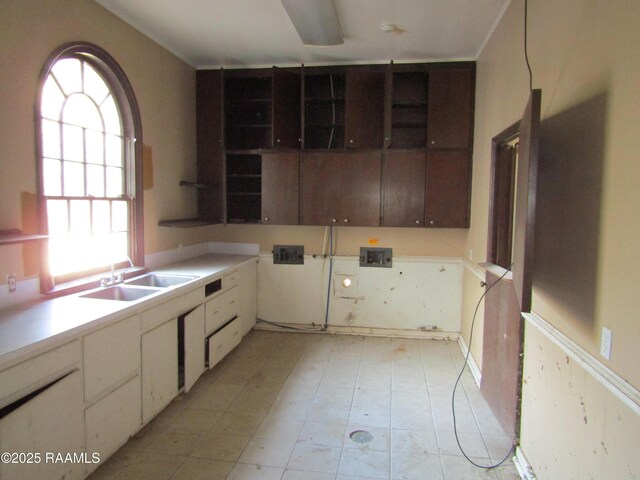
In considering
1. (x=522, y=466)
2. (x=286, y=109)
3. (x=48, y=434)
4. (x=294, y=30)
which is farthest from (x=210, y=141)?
(x=522, y=466)

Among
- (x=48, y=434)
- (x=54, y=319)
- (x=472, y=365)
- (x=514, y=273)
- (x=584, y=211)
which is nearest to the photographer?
(x=584, y=211)

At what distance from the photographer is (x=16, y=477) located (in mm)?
1711

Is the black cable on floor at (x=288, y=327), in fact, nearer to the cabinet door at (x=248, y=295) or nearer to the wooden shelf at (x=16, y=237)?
the cabinet door at (x=248, y=295)

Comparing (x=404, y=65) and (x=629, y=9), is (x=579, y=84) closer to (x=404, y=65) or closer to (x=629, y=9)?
(x=629, y=9)

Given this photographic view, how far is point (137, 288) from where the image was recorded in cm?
303

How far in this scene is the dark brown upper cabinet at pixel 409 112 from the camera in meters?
4.37

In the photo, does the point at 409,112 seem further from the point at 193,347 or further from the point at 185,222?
the point at 193,347

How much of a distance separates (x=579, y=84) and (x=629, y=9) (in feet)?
1.28

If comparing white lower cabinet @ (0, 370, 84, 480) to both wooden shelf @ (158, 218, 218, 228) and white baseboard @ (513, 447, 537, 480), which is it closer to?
wooden shelf @ (158, 218, 218, 228)

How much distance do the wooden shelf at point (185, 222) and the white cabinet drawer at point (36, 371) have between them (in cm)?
190

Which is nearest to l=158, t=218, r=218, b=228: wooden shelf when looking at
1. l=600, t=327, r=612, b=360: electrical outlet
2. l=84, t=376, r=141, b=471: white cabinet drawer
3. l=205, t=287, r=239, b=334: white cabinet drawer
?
l=205, t=287, r=239, b=334: white cabinet drawer

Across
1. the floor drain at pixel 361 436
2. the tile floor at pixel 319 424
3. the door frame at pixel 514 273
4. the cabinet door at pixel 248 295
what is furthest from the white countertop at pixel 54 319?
the door frame at pixel 514 273

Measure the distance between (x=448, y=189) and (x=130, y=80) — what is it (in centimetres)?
302

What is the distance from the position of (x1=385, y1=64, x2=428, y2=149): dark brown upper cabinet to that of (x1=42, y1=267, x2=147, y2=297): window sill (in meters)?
2.80
